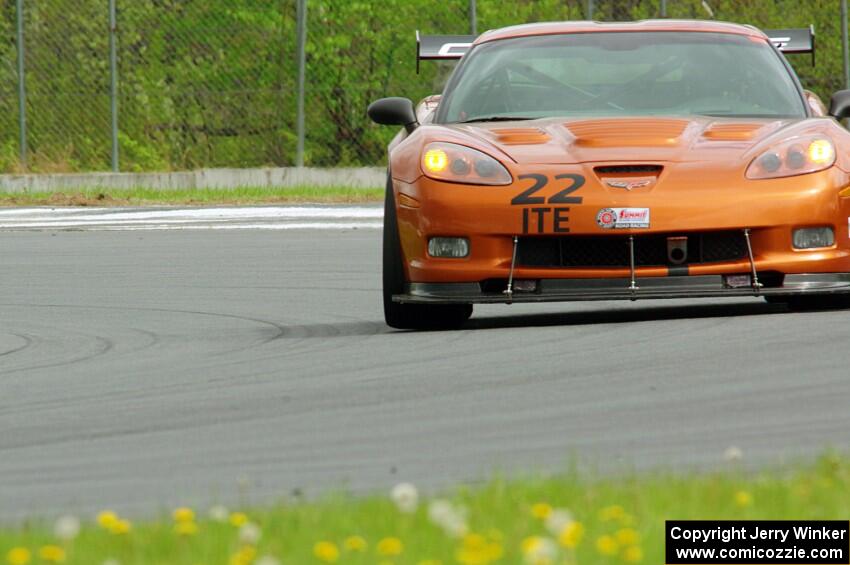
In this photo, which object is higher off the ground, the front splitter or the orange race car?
the orange race car

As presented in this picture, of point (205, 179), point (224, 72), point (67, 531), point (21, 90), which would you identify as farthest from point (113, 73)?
point (67, 531)

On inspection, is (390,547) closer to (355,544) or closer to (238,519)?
(355,544)

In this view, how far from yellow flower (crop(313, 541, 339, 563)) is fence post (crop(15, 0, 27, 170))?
19619 mm

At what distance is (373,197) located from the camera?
22094 mm

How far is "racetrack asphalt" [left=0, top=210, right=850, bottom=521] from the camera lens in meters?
5.38

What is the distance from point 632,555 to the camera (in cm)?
387

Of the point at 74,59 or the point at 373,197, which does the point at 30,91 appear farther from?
the point at 373,197

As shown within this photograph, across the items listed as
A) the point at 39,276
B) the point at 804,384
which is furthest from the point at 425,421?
the point at 39,276

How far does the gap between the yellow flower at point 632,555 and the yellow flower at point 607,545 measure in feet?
0.08

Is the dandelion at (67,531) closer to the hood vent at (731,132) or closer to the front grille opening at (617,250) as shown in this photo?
the front grille opening at (617,250)

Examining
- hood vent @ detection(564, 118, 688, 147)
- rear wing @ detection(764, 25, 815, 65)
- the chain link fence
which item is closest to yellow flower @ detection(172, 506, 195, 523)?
hood vent @ detection(564, 118, 688, 147)

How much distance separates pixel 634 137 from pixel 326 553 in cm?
511

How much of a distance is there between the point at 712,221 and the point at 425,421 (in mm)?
2621

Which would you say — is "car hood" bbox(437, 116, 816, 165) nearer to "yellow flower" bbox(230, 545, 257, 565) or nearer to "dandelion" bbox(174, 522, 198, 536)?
"dandelion" bbox(174, 522, 198, 536)
